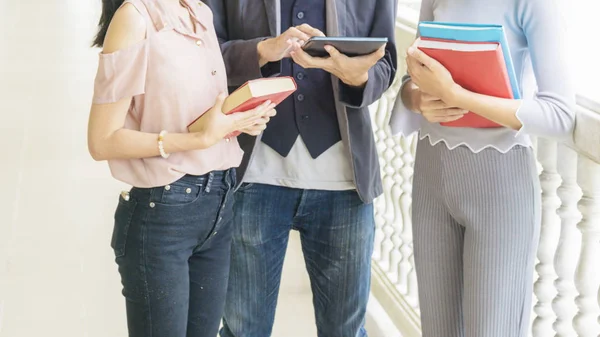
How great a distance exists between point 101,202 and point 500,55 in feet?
10.5

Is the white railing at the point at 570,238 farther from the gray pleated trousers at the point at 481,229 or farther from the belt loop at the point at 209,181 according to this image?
the belt loop at the point at 209,181

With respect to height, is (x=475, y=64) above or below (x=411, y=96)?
above

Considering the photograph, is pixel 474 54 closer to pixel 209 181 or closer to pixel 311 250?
pixel 209 181

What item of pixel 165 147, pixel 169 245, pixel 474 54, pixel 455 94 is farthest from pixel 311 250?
pixel 474 54

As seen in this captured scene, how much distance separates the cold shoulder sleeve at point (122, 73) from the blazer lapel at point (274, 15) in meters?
0.42

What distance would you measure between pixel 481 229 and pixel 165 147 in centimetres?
71

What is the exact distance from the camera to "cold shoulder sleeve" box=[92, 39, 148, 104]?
5.34 feet

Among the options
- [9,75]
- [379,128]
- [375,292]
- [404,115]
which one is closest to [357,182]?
[404,115]

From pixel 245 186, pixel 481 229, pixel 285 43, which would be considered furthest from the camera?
pixel 245 186

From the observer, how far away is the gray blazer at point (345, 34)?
1.94 metres

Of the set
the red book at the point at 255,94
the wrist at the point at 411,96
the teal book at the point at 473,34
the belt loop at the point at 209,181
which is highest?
the teal book at the point at 473,34

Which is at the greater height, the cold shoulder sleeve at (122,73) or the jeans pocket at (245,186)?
the cold shoulder sleeve at (122,73)

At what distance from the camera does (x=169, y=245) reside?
1747 mm

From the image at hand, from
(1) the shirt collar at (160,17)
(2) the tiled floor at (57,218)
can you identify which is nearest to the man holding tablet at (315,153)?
(1) the shirt collar at (160,17)
